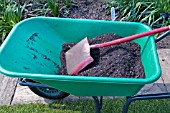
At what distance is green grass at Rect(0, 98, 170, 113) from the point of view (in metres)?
2.35

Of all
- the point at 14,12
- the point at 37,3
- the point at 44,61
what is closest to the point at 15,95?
the point at 44,61

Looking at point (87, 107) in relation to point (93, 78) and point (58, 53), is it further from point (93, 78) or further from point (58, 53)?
point (93, 78)

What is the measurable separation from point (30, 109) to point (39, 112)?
3.2 inches

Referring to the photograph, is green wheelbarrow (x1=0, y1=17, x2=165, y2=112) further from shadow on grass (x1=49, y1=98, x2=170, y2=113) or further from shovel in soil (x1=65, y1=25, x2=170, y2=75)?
shadow on grass (x1=49, y1=98, x2=170, y2=113)

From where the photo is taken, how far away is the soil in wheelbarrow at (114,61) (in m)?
1.84

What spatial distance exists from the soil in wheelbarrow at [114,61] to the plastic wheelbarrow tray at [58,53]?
51mm

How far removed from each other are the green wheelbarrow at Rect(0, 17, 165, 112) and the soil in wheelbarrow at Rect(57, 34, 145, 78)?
49mm

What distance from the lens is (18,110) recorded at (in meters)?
2.37

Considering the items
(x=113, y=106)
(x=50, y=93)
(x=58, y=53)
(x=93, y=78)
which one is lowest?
(x=113, y=106)

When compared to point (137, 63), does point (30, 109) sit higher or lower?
lower

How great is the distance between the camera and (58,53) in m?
2.15

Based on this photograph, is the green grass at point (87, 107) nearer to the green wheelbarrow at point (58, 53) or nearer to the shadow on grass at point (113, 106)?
the shadow on grass at point (113, 106)

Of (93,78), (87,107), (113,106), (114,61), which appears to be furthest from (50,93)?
(93,78)

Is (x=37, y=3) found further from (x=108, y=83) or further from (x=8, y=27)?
(x=108, y=83)
